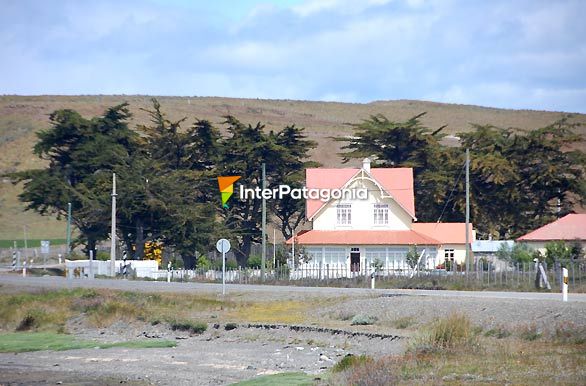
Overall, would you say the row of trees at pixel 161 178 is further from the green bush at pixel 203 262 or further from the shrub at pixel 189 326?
the shrub at pixel 189 326

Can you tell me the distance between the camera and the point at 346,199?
75.1 m

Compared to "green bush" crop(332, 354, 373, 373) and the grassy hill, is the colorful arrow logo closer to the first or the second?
the grassy hill

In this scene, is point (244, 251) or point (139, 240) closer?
point (139, 240)

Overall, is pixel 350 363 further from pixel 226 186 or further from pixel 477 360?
pixel 226 186

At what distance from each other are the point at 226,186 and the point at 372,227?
1387cm

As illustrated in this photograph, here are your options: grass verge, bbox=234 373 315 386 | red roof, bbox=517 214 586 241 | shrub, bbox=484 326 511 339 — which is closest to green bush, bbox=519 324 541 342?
shrub, bbox=484 326 511 339

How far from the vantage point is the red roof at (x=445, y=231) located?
2945 inches

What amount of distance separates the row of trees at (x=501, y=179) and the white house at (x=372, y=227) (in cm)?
562

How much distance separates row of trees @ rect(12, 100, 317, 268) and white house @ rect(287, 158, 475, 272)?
761 centimetres

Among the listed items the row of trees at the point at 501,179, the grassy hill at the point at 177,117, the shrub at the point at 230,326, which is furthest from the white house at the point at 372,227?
the grassy hill at the point at 177,117

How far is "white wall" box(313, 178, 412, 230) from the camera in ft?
246

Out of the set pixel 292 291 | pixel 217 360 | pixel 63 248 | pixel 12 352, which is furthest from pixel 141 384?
pixel 63 248

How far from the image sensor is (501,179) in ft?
264

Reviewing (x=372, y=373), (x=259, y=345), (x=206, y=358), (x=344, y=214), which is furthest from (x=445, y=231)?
(x=372, y=373)
